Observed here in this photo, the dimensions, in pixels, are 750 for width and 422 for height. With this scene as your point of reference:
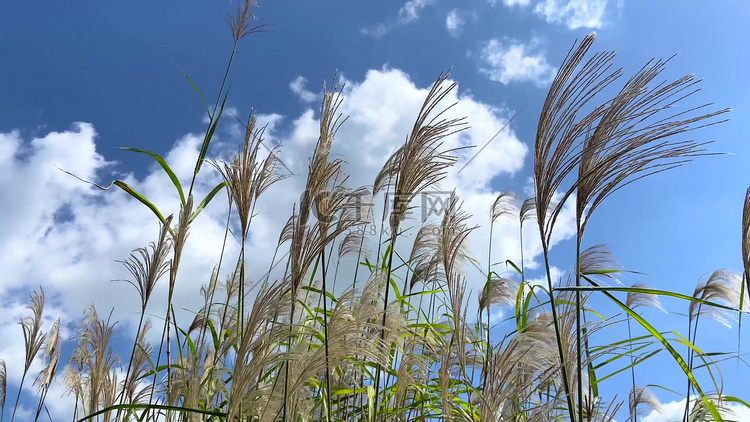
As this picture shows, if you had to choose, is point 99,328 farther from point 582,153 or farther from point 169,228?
point 582,153

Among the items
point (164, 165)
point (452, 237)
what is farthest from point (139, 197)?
point (452, 237)

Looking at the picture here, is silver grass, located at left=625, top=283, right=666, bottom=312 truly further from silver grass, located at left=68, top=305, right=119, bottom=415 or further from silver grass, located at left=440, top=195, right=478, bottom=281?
silver grass, located at left=68, top=305, right=119, bottom=415

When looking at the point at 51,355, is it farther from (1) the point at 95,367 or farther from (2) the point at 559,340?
(2) the point at 559,340

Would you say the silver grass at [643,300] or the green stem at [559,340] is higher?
the silver grass at [643,300]

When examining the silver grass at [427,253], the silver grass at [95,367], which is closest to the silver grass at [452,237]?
the silver grass at [427,253]

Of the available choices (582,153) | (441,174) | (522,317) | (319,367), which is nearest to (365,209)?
(441,174)

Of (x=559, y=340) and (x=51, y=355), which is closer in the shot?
(x=559, y=340)

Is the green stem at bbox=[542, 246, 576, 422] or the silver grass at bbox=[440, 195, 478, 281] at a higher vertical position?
the silver grass at bbox=[440, 195, 478, 281]

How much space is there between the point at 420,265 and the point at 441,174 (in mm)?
1106

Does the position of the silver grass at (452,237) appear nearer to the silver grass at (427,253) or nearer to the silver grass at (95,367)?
the silver grass at (427,253)

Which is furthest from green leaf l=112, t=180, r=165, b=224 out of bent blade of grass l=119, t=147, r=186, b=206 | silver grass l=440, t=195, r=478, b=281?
silver grass l=440, t=195, r=478, b=281

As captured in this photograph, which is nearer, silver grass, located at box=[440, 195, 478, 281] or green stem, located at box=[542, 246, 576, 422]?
green stem, located at box=[542, 246, 576, 422]

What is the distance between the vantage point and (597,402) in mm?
2266

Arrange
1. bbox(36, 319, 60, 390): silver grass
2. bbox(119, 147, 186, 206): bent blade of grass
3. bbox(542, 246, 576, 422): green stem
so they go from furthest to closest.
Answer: bbox(36, 319, 60, 390): silver grass → bbox(119, 147, 186, 206): bent blade of grass → bbox(542, 246, 576, 422): green stem
